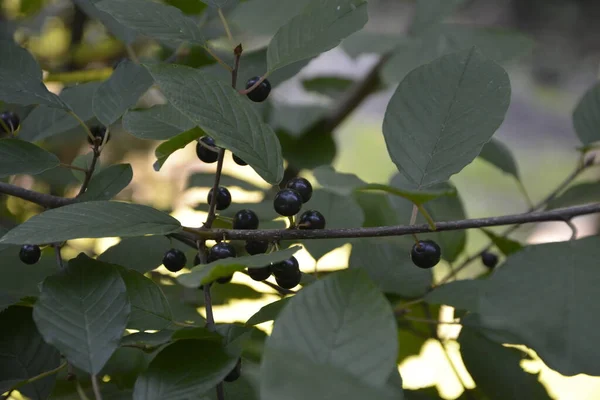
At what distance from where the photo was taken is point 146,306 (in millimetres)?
544

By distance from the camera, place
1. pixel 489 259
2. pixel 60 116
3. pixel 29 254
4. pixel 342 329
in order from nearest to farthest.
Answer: pixel 342 329
pixel 29 254
pixel 60 116
pixel 489 259

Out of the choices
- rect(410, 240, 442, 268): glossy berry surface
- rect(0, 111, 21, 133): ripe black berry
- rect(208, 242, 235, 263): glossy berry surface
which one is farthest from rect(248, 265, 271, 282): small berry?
rect(0, 111, 21, 133): ripe black berry

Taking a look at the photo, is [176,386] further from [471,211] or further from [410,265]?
[471,211]

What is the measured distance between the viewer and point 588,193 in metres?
0.87

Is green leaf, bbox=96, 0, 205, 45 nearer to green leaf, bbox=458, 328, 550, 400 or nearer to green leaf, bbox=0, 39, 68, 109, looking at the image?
green leaf, bbox=0, 39, 68, 109

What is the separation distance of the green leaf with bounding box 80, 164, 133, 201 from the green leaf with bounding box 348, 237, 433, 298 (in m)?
0.26

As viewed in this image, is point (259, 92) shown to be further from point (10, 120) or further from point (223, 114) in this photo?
point (10, 120)

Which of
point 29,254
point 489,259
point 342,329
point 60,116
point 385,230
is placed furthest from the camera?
point 489,259

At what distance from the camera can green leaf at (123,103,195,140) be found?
59 cm

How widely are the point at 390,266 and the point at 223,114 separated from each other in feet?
1.01

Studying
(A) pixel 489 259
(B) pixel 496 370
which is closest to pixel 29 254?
(B) pixel 496 370

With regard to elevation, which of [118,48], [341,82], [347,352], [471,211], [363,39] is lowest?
[471,211]

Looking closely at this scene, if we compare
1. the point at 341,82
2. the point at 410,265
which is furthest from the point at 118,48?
the point at 410,265

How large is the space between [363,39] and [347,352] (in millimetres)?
941
